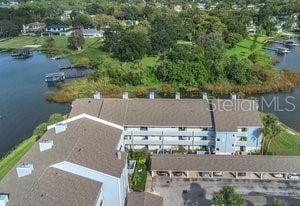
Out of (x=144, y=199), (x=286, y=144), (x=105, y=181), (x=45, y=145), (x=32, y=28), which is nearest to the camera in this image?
(x=105, y=181)

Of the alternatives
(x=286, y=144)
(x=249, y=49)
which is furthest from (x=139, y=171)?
(x=249, y=49)

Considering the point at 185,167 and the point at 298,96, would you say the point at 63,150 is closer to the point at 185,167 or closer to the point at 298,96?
the point at 185,167

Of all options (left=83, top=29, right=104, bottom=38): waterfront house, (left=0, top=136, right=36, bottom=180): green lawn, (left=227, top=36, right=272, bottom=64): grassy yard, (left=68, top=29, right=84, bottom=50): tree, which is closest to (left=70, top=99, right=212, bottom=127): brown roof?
(left=0, top=136, right=36, bottom=180): green lawn

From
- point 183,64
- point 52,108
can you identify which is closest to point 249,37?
point 183,64

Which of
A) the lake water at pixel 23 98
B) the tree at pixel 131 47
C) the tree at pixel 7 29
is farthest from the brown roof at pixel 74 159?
the tree at pixel 7 29

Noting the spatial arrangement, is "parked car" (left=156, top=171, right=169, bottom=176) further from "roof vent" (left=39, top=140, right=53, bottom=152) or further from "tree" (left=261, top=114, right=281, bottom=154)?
"roof vent" (left=39, top=140, right=53, bottom=152)

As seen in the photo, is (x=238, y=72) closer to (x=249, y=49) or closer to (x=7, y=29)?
(x=249, y=49)
